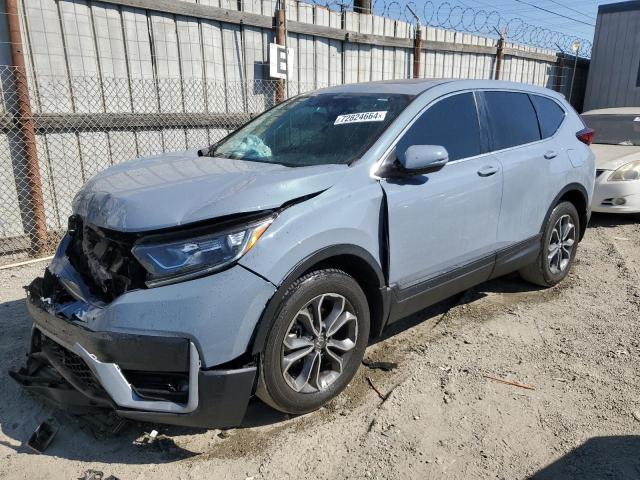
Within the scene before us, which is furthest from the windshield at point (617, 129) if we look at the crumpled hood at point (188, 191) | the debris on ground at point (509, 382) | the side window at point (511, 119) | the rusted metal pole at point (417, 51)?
the crumpled hood at point (188, 191)

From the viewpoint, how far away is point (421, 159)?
3.06 m

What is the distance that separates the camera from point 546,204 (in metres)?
4.43

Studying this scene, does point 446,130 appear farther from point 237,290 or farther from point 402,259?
point 237,290

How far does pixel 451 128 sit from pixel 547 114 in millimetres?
1523

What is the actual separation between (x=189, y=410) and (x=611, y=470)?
2040mm

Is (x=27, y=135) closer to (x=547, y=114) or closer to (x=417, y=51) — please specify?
(x=547, y=114)

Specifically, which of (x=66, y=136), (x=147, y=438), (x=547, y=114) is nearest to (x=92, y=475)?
(x=147, y=438)

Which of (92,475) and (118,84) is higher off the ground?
(118,84)

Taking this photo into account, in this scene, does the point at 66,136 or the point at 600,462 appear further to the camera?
the point at 66,136

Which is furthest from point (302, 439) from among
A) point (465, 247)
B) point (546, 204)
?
point (546, 204)

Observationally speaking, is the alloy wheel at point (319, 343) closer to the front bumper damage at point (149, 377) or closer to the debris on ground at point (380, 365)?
the front bumper damage at point (149, 377)

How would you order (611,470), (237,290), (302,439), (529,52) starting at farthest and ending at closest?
(529,52), (302,439), (611,470), (237,290)

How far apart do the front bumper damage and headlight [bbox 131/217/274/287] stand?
0.95 ft

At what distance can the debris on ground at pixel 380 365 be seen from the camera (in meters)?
3.46
